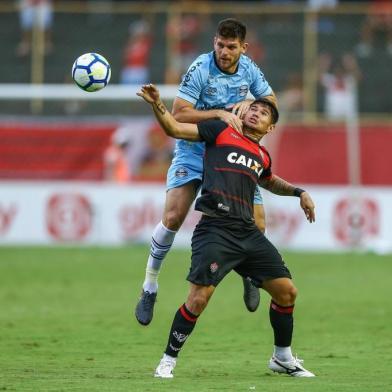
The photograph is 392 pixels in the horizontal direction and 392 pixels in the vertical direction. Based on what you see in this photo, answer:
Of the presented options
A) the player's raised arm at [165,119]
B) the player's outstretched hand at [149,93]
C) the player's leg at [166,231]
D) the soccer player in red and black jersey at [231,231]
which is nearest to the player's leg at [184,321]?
the soccer player in red and black jersey at [231,231]

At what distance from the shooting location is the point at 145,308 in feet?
35.7

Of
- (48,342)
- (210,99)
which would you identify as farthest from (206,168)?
(48,342)

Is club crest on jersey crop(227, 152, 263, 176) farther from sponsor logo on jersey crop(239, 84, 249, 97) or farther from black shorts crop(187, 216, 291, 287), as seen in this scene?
sponsor logo on jersey crop(239, 84, 249, 97)

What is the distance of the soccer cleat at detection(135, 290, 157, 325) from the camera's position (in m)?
10.8

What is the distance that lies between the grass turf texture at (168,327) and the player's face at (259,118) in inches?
78.7

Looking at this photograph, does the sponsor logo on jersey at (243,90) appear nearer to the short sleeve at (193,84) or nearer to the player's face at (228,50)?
the player's face at (228,50)

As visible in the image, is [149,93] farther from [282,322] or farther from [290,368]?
[290,368]

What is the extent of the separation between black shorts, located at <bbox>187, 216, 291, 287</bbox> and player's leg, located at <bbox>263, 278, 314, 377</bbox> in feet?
0.46

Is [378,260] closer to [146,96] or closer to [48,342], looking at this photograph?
[48,342]

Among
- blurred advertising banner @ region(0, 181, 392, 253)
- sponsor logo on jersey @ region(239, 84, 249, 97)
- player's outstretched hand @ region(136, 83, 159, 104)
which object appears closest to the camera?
player's outstretched hand @ region(136, 83, 159, 104)

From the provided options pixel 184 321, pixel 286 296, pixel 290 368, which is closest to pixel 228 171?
pixel 286 296

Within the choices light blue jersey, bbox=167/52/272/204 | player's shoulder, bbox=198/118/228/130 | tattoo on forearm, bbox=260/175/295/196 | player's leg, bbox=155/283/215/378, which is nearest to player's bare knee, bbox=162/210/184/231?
light blue jersey, bbox=167/52/272/204

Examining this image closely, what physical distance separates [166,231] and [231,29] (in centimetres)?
209

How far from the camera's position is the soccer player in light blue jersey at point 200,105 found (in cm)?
1040
